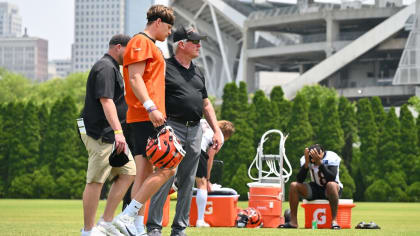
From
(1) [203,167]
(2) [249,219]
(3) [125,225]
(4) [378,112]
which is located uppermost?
(4) [378,112]

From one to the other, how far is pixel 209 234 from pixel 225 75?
98010mm

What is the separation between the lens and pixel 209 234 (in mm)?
9914

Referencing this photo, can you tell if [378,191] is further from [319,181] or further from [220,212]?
[319,181]

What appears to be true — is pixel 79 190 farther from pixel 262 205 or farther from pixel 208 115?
pixel 208 115

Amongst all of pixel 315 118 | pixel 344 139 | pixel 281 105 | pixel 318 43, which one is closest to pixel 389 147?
pixel 344 139

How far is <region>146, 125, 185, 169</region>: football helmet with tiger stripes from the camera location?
7297 mm

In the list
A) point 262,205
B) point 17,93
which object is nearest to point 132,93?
point 262,205

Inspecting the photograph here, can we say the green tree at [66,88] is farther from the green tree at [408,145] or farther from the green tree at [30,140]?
the green tree at [408,145]

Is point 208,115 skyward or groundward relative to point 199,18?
groundward

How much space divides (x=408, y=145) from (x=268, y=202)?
22748 mm

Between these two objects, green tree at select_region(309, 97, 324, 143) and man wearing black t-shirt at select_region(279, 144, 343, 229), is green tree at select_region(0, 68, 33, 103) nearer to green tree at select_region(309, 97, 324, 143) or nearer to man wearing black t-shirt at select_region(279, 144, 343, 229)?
green tree at select_region(309, 97, 324, 143)

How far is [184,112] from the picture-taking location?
8.04m

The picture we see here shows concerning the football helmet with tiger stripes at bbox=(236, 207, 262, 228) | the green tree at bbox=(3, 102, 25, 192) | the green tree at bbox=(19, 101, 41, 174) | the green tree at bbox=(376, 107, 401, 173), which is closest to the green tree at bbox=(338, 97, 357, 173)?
the green tree at bbox=(376, 107, 401, 173)

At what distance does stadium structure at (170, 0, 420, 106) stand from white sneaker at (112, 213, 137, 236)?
2764 inches
